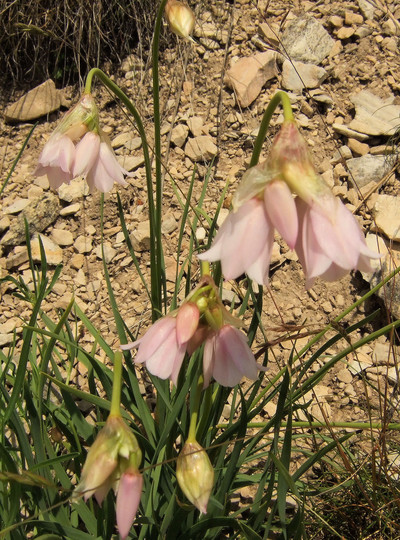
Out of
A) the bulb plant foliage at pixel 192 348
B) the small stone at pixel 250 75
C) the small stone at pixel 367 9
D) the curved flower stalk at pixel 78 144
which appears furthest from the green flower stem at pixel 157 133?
the small stone at pixel 367 9

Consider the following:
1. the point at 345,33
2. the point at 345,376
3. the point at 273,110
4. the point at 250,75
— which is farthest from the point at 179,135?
the point at 273,110

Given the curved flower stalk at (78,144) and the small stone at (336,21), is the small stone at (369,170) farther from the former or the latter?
the curved flower stalk at (78,144)

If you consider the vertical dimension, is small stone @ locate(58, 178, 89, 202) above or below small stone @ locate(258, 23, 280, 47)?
below

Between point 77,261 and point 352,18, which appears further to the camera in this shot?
point 352,18

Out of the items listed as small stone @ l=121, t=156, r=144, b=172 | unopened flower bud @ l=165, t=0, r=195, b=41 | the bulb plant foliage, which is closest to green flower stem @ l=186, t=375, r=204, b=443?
the bulb plant foliage

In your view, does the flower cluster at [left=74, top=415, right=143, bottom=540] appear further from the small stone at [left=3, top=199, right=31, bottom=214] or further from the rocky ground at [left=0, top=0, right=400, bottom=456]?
the small stone at [left=3, top=199, right=31, bottom=214]

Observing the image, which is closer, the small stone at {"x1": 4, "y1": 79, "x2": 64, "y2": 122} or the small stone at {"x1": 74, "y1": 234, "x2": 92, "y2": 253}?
the small stone at {"x1": 74, "y1": 234, "x2": 92, "y2": 253}

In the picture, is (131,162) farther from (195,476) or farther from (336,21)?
(195,476)
